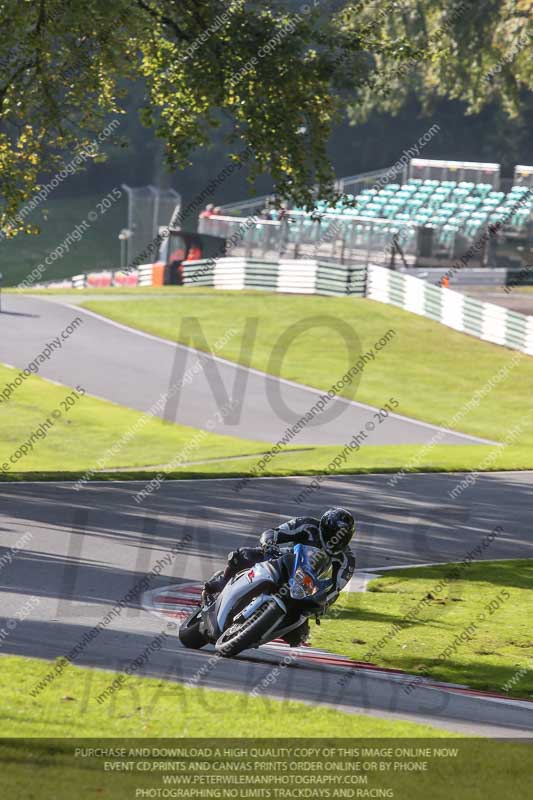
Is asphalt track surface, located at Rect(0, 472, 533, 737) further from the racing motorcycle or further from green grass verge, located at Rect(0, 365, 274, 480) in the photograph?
green grass verge, located at Rect(0, 365, 274, 480)

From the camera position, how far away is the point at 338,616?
13.0m

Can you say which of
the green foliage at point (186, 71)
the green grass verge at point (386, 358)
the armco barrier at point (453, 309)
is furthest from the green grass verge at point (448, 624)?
the armco barrier at point (453, 309)

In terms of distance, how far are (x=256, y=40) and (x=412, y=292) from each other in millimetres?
22837

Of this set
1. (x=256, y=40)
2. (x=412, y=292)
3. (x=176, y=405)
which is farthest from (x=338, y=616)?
(x=412, y=292)

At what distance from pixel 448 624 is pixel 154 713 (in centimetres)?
558

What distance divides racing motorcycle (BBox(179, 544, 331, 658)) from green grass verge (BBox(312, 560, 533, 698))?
1718mm

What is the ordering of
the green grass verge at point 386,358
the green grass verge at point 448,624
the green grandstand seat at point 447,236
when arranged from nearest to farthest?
the green grass verge at point 448,624, the green grass verge at point 386,358, the green grandstand seat at point 447,236

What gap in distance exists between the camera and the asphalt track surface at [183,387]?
28562mm

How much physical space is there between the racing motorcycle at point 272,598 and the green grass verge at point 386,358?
13985 millimetres

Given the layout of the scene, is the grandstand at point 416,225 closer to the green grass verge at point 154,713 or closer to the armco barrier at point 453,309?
the armco barrier at point 453,309

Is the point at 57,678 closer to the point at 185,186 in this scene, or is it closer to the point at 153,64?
the point at 153,64

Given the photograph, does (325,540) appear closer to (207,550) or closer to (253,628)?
(253,628)

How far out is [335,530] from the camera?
9.65 m

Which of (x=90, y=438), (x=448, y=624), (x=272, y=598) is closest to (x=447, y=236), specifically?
(x=90, y=438)
